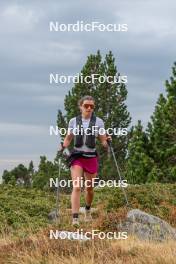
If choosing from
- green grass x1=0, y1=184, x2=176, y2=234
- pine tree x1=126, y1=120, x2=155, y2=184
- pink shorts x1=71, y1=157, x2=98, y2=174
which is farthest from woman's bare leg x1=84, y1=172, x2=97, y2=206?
pine tree x1=126, y1=120, x2=155, y2=184

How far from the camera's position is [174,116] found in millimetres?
32375

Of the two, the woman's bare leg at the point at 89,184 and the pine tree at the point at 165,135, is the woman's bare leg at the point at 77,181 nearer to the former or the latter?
the woman's bare leg at the point at 89,184

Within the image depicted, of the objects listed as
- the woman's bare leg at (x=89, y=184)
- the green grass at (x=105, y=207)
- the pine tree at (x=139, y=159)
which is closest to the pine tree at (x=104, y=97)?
the pine tree at (x=139, y=159)

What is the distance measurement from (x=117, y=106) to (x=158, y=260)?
33.3 metres

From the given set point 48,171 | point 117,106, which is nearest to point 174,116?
point 117,106

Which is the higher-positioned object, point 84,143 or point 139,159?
point 139,159

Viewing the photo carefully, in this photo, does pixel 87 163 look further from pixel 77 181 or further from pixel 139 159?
pixel 139 159

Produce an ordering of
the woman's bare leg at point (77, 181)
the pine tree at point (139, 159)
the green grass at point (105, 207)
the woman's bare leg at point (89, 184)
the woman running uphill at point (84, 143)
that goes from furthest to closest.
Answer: the pine tree at point (139, 159), the green grass at point (105, 207), the woman's bare leg at point (89, 184), the woman's bare leg at point (77, 181), the woman running uphill at point (84, 143)

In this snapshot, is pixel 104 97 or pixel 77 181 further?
pixel 104 97

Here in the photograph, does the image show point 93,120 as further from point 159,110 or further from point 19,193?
point 159,110

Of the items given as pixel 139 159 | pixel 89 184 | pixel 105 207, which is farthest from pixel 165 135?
pixel 89 184

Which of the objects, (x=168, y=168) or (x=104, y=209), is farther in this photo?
(x=168, y=168)

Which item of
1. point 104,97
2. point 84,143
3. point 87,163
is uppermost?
point 104,97

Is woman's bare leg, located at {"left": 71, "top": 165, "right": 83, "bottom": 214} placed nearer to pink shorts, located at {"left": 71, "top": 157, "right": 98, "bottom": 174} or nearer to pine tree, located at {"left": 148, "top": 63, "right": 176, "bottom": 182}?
pink shorts, located at {"left": 71, "top": 157, "right": 98, "bottom": 174}
